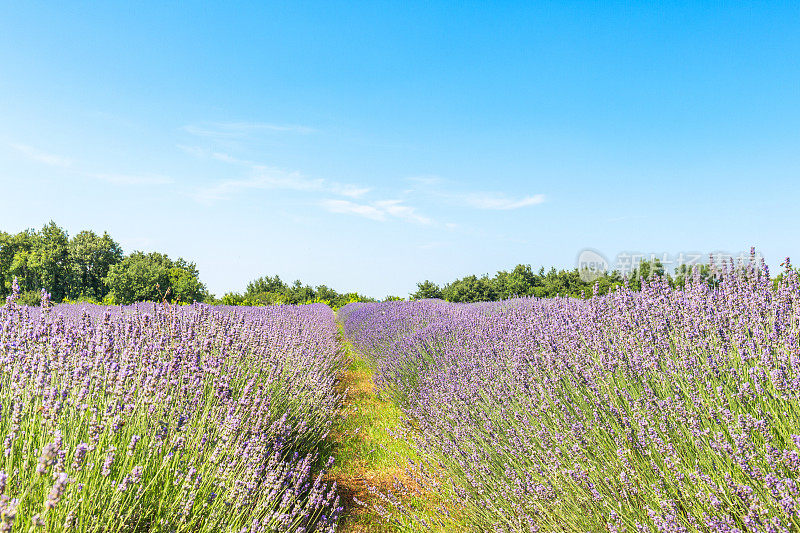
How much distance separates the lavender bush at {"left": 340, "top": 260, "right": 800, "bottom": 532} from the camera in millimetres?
1628

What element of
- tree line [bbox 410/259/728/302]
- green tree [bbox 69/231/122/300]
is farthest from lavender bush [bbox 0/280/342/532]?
green tree [bbox 69/231/122/300]

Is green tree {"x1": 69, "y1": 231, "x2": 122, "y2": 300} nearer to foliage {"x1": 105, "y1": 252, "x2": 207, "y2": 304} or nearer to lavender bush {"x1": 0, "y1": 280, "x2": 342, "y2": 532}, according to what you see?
foliage {"x1": 105, "y1": 252, "x2": 207, "y2": 304}

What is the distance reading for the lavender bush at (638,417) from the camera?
5.34 feet

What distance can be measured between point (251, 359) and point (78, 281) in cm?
2686

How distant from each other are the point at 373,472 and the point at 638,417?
7.82ft

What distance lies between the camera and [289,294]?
78.1 ft

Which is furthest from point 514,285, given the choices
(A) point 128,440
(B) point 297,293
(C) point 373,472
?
(A) point 128,440

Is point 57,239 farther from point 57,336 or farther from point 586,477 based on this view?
point 586,477

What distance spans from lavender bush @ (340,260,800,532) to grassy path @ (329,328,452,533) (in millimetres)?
353

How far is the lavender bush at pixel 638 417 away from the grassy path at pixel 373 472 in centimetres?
35

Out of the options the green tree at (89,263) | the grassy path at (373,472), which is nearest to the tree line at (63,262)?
the green tree at (89,263)

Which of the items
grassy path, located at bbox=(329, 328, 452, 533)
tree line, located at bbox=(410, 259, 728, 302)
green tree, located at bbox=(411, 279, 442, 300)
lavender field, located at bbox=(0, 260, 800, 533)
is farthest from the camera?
green tree, located at bbox=(411, 279, 442, 300)

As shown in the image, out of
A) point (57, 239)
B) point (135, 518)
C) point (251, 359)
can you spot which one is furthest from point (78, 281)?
point (135, 518)

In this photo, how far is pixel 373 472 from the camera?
3.75 metres
